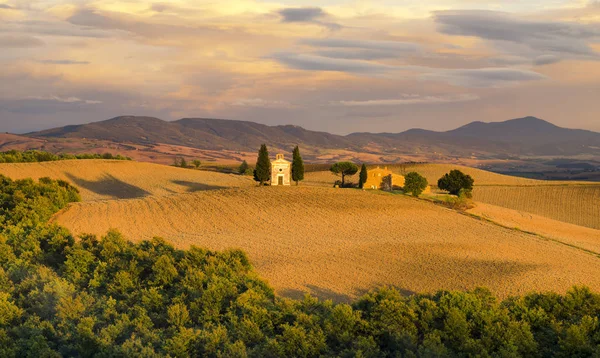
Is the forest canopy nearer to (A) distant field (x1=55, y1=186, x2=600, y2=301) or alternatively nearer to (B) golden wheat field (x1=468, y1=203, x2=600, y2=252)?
(A) distant field (x1=55, y1=186, x2=600, y2=301)

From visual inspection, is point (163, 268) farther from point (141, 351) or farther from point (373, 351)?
point (373, 351)

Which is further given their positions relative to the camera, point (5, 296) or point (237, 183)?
point (237, 183)

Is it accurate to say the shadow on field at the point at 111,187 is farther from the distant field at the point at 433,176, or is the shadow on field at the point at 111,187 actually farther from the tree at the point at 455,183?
the tree at the point at 455,183

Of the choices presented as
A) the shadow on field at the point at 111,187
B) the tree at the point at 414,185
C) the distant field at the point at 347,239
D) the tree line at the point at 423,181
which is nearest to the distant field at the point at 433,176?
the tree line at the point at 423,181

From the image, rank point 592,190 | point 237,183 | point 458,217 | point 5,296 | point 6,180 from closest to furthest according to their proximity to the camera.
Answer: point 5,296, point 458,217, point 6,180, point 237,183, point 592,190

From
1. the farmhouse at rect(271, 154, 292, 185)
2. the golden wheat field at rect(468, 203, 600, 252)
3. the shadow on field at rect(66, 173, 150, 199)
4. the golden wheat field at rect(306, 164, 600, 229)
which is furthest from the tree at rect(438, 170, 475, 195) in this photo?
the shadow on field at rect(66, 173, 150, 199)

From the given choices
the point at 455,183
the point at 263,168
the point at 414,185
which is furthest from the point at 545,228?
the point at 263,168

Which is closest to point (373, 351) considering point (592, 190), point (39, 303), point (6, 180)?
point (39, 303)
